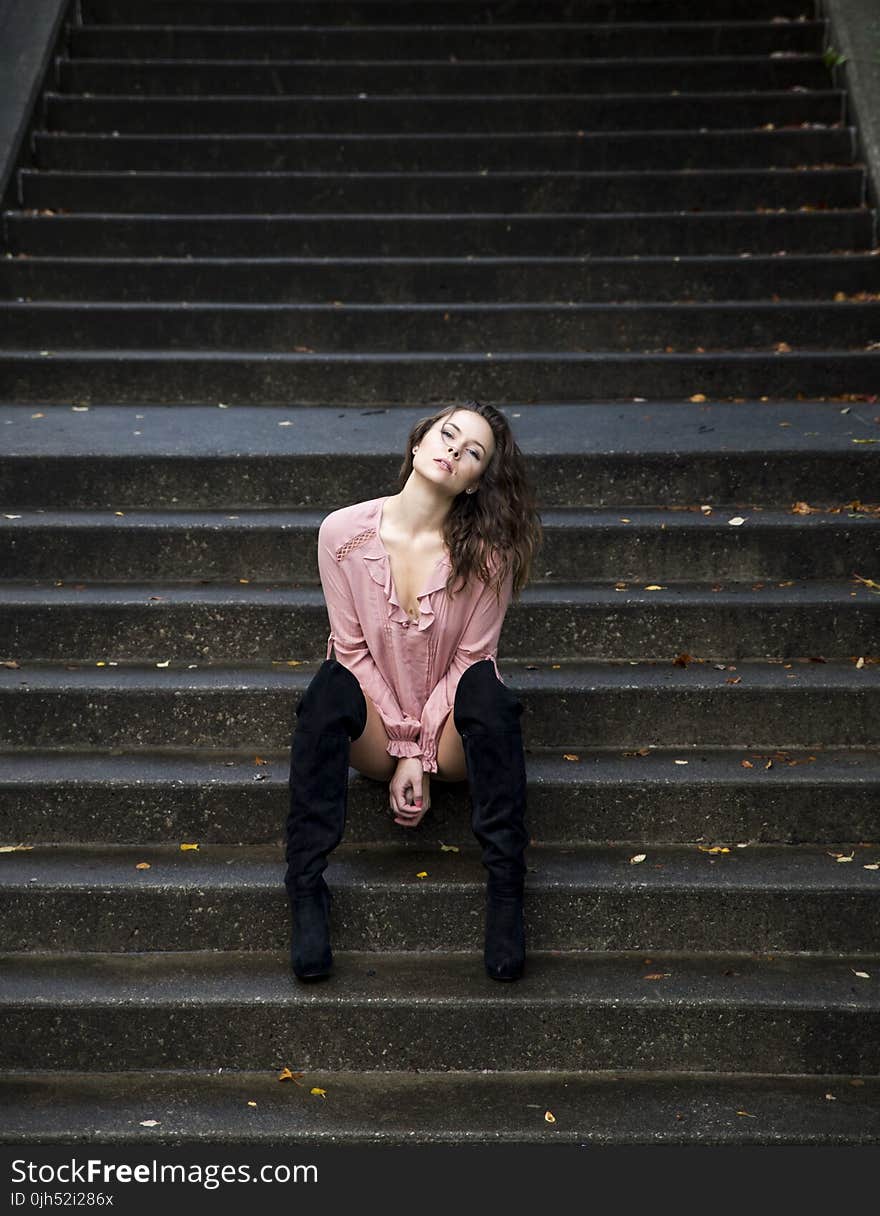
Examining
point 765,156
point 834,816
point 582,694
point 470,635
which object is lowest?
point 834,816

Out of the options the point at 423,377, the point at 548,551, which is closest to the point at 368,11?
the point at 423,377

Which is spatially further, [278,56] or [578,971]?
[278,56]

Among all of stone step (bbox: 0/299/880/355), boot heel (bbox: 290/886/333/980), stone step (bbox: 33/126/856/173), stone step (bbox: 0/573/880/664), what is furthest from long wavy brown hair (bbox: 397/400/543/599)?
stone step (bbox: 33/126/856/173)

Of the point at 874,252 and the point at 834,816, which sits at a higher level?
the point at 874,252

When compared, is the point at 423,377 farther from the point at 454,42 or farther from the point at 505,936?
the point at 505,936

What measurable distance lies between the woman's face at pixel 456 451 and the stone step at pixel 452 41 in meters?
4.65

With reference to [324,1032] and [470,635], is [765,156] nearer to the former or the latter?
[470,635]

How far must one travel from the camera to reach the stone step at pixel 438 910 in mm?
3703

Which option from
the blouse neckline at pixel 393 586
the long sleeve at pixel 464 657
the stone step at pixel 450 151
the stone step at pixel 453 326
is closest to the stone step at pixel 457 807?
the long sleeve at pixel 464 657

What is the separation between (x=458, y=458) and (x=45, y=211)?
4026 millimetres

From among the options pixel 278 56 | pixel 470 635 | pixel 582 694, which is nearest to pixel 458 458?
pixel 470 635

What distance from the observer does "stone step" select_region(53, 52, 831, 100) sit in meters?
7.37

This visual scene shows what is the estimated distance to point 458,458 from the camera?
3623 millimetres

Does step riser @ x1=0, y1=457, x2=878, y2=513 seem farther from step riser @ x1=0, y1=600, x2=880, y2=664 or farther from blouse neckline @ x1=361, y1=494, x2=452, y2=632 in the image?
blouse neckline @ x1=361, y1=494, x2=452, y2=632
